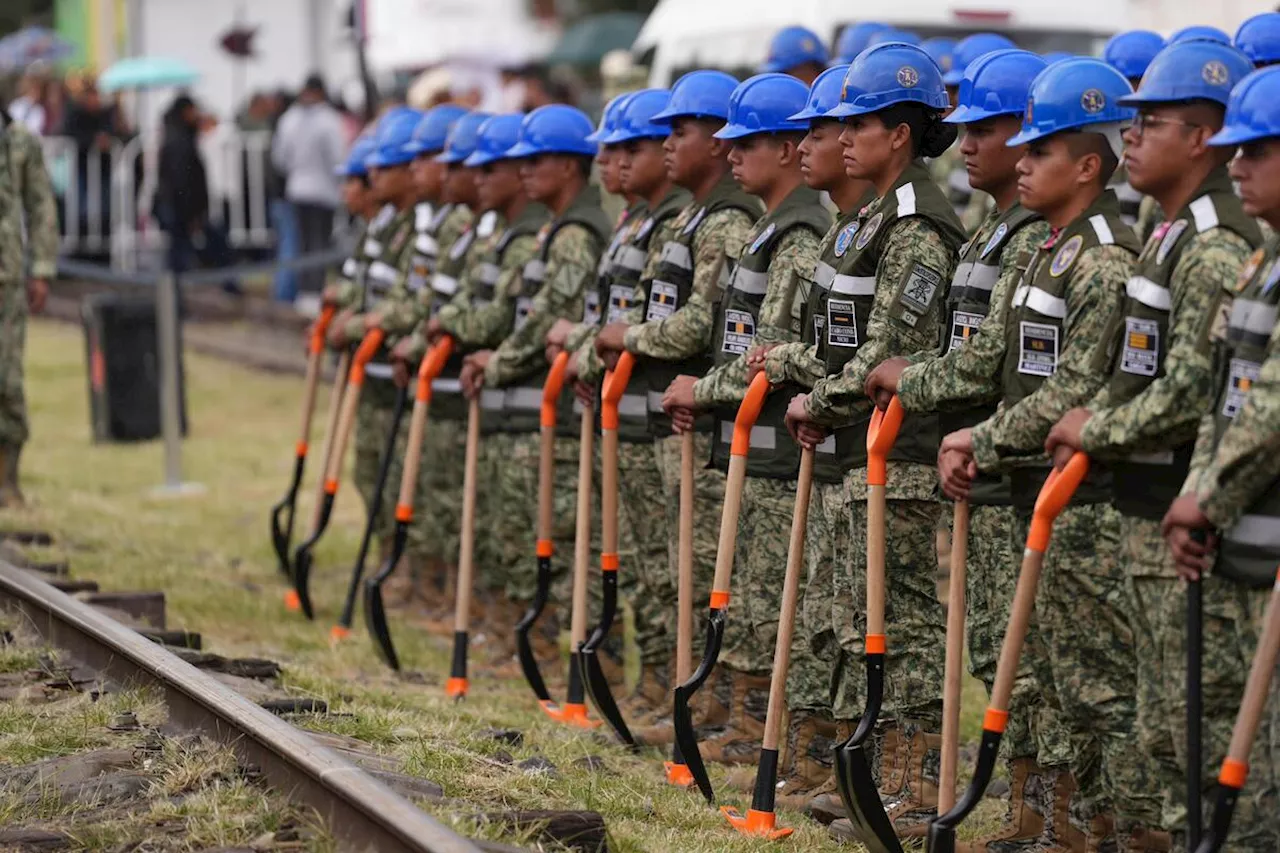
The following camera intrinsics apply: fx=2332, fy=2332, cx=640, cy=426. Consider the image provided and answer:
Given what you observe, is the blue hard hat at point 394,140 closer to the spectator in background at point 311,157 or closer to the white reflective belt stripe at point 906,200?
the white reflective belt stripe at point 906,200

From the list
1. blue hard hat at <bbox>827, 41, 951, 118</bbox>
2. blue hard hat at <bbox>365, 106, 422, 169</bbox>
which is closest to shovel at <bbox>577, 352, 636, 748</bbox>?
blue hard hat at <bbox>827, 41, 951, 118</bbox>

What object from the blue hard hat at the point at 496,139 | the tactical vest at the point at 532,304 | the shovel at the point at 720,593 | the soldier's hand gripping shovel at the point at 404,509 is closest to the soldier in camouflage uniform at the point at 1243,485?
the shovel at the point at 720,593

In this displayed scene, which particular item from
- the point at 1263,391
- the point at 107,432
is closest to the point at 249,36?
the point at 107,432

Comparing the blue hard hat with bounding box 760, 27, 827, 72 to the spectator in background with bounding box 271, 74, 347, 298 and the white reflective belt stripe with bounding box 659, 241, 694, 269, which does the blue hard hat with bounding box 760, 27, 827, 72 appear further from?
the spectator in background with bounding box 271, 74, 347, 298

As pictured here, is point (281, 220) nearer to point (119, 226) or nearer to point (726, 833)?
point (119, 226)

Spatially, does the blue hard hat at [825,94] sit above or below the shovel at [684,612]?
above

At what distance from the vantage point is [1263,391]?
5.21m

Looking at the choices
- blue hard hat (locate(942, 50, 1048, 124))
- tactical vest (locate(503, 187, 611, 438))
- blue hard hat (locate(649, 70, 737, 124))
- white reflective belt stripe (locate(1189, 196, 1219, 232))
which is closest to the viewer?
white reflective belt stripe (locate(1189, 196, 1219, 232))

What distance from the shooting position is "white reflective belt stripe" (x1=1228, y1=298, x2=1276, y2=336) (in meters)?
5.32

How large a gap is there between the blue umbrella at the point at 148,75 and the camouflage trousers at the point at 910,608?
20910 millimetres

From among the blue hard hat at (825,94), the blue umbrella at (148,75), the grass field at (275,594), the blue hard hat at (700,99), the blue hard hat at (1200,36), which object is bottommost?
the grass field at (275,594)

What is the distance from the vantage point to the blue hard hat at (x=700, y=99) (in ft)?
28.2

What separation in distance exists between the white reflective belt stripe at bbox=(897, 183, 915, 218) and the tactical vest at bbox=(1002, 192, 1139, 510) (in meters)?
0.69

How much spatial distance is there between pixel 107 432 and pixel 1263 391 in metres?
13.8
